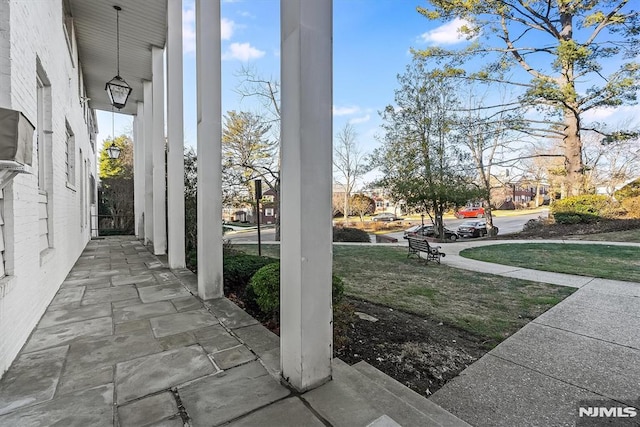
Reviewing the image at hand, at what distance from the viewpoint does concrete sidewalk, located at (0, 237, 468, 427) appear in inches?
63.5

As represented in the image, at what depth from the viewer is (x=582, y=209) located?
13.2m

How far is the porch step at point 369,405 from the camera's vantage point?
61.8 inches

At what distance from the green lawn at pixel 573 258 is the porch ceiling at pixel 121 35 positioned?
9.73 m

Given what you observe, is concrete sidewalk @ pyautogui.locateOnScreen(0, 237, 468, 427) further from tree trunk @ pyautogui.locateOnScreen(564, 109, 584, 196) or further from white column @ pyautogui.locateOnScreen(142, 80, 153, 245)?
tree trunk @ pyautogui.locateOnScreen(564, 109, 584, 196)

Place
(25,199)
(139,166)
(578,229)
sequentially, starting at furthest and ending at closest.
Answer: (578,229)
(139,166)
(25,199)

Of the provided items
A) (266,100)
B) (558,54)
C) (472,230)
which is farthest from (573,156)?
(266,100)

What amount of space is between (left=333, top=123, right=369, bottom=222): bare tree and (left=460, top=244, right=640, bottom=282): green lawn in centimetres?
1287

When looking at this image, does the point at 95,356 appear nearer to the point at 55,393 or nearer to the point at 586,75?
the point at 55,393

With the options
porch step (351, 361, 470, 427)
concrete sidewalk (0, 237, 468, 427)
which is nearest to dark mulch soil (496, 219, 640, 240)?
porch step (351, 361, 470, 427)

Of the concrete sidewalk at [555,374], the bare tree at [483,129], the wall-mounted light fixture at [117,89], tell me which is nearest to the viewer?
the concrete sidewalk at [555,374]

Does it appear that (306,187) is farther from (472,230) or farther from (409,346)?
(472,230)

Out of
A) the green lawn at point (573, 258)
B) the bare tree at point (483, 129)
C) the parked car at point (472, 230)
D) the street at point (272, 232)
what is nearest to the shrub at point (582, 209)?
the bare tree at point (483, 129)

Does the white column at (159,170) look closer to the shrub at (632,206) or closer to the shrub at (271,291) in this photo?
the shrub at (271,291)

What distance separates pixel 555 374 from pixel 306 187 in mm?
2507
